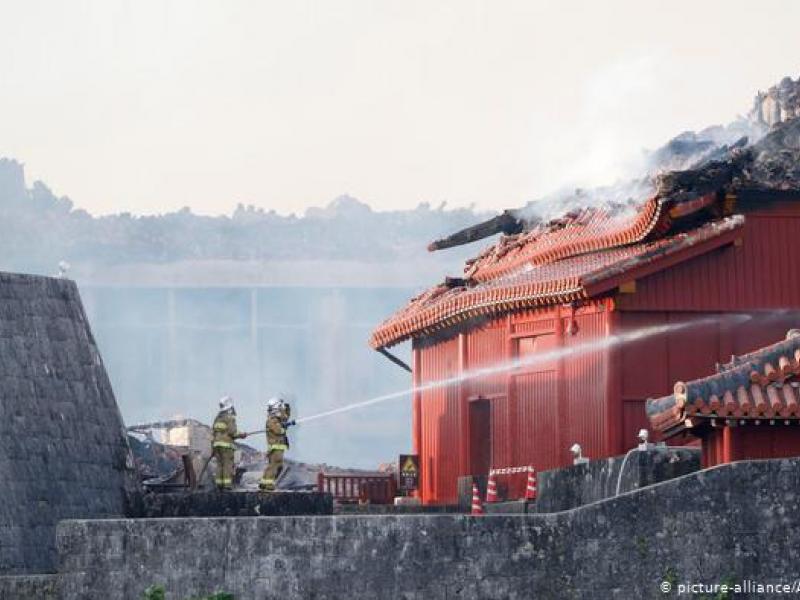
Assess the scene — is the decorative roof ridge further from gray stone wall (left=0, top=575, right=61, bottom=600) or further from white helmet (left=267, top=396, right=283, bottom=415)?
gray stone wall (left=0, top=575, right=61, bottom=600)

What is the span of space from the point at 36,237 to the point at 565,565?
238ft

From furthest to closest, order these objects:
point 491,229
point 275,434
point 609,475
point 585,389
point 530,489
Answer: point 491,229 → point 585,389 → point 275,434 → point 530,489 → point 609,475

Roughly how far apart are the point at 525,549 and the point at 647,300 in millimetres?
11049

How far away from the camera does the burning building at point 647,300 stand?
40375 mm

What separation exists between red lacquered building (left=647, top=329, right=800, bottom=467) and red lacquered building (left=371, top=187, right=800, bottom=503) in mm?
7096

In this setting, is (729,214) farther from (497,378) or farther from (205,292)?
(205,292)

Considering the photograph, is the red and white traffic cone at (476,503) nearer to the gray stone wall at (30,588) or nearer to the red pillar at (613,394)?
the red pillar at (613,394)

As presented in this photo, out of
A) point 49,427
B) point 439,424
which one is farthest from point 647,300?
point 49,427

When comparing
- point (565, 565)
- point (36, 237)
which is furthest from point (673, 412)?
point (36, 237)

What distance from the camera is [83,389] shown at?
125ft

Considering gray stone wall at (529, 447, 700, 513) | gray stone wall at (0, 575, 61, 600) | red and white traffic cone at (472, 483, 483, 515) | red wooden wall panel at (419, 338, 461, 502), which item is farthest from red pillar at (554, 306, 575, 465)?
gray stone wall at (0, 575, 61, 600)

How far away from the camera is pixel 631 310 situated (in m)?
40.5

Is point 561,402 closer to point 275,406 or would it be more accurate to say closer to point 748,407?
point 275,406

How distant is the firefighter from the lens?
131ft
